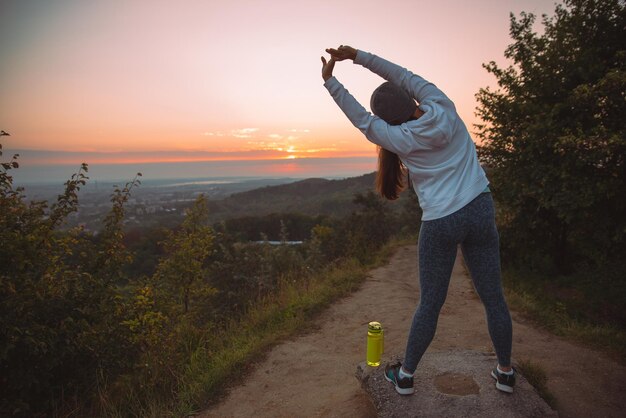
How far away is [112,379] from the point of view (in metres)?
4.25

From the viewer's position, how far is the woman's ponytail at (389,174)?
245 cm

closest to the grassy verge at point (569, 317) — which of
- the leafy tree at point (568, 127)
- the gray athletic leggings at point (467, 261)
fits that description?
the leafy tree at point (568, 127)

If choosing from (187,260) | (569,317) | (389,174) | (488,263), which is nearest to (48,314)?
(389,174)

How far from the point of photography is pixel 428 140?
2074 mm

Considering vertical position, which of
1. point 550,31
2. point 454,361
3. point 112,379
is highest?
point 550,31

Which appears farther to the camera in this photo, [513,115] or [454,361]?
[513,115]

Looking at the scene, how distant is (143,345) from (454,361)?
359 cm

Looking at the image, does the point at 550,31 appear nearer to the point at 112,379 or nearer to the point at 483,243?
the point at 483,243

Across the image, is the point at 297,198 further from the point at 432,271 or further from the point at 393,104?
the point at 393,104

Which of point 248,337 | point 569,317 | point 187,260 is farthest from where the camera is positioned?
point 187,260

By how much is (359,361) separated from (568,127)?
22.2ft

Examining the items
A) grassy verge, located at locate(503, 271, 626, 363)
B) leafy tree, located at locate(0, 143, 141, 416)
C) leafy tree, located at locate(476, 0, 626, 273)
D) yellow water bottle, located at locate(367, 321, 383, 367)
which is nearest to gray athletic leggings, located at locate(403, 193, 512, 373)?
yellow water bottle, located at locate(367, 321, 383, 367)

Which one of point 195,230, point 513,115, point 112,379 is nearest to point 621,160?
point 513,115

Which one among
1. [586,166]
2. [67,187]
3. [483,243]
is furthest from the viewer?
[586,166]
